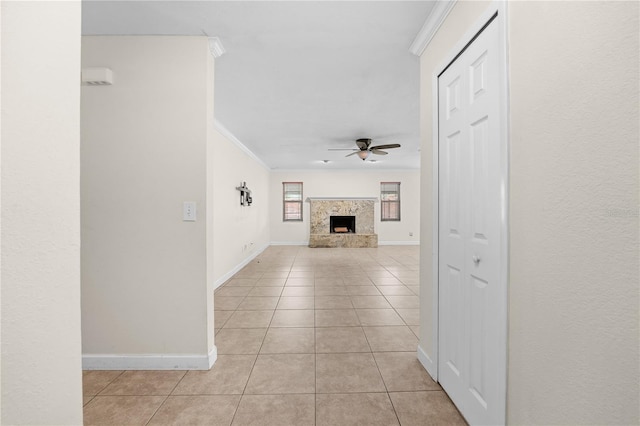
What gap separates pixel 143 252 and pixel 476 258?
225cm

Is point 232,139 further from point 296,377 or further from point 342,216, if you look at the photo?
point 342,216

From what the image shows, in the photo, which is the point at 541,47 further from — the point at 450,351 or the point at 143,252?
the point at 143,252

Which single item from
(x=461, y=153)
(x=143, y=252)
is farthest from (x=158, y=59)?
(x=461, y=153)

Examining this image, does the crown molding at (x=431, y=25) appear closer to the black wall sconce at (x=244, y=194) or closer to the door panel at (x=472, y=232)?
the door panel at (x=472, y=232)

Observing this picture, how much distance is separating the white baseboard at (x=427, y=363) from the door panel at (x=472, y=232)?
0.06 metres

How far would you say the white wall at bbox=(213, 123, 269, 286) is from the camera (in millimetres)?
4566

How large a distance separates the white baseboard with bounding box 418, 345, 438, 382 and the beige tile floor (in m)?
0.05

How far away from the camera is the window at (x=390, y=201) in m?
9.54

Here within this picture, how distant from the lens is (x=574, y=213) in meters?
0.91

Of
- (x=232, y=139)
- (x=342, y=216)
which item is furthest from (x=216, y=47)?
(x=342, y=216)

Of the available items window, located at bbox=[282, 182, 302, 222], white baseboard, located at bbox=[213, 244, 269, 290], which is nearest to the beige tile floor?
white baseboard, located at bbox=[213, 244, 269, 290]

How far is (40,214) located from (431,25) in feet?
7.52

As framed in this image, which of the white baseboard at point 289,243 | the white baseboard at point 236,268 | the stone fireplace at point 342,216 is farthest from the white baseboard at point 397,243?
the white baseboard at point 236,268

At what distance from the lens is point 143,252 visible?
83.7 inches
